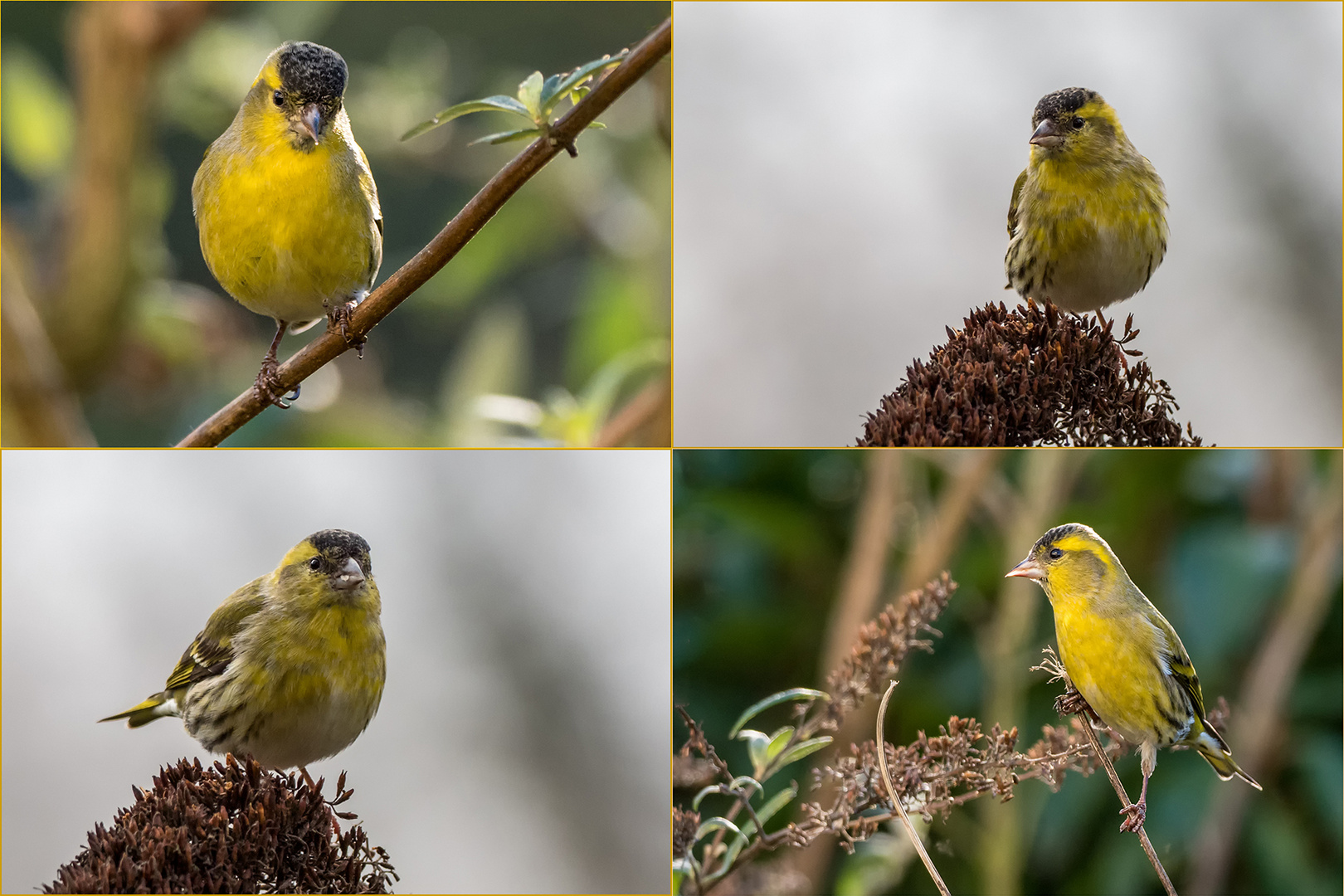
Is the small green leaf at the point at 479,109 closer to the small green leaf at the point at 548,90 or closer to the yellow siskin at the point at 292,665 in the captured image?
the small green leaf at the point at 548,90

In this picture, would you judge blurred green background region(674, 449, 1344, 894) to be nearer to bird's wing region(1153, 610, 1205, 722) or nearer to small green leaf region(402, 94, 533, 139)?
bird's wing region(1153, 610, 1205, 722)

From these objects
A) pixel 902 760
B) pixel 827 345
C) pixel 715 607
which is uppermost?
pixel 827 345

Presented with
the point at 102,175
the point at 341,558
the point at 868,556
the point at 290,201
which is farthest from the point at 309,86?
the point at 868,556

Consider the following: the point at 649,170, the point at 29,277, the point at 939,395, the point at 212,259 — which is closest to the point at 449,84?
the point at 649,170

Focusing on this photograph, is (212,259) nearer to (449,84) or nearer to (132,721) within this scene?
(132,721)

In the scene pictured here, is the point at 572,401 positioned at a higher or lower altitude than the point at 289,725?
higher

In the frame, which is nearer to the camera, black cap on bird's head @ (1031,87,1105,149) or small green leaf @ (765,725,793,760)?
small green leaf @ (765,725,793,760)

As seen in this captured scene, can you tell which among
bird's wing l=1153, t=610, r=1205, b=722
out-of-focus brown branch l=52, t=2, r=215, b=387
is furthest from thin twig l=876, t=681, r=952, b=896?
out-of-focus brown branch l=52, t=2, r=215, b=387
